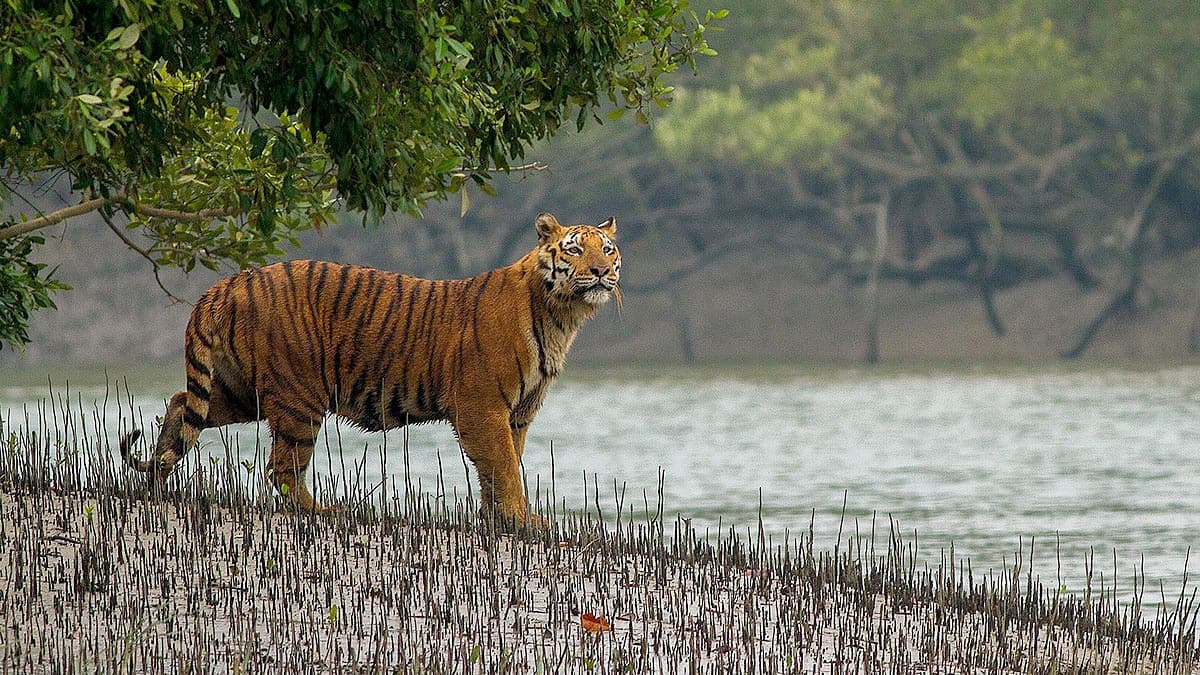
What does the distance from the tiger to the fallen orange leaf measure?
1773mm

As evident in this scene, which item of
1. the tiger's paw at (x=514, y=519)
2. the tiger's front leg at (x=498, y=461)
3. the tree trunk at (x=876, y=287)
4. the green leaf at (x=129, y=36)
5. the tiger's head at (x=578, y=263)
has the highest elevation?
the tree trunk at (x=876, y=287)

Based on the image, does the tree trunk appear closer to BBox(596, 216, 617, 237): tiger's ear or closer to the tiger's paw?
BBox(596, 216, 617, 237): tiger's ear

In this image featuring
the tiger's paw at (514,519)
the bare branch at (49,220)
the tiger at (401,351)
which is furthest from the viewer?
the tiger at (401,351)

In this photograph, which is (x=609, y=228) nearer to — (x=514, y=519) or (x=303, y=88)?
(x=514, y=519)

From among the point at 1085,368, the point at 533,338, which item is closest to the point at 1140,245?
the point at 1085,368

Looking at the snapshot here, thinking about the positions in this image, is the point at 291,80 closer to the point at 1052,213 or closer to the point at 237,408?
the point at 237,408

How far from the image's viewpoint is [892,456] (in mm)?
22375

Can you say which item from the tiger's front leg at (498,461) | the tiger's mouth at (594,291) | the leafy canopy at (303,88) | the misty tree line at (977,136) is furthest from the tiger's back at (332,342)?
the misty tree line at (977,136)

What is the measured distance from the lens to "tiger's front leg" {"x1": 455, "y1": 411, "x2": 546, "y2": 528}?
397 inches

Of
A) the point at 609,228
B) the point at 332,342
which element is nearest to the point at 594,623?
the point at 332,342

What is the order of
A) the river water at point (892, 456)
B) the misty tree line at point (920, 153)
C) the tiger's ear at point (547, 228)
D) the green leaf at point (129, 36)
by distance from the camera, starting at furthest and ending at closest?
1. the misty tree line at point (920, 153)
2. the river water at point (892, 456)
3. the tiger's ear at point (547, 228)
4. the green leaf at point (129, 36)

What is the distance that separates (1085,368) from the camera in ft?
126

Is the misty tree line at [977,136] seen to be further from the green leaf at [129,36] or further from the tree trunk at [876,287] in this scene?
the green leaf at [129,36]

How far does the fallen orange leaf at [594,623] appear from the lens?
8258 mm
